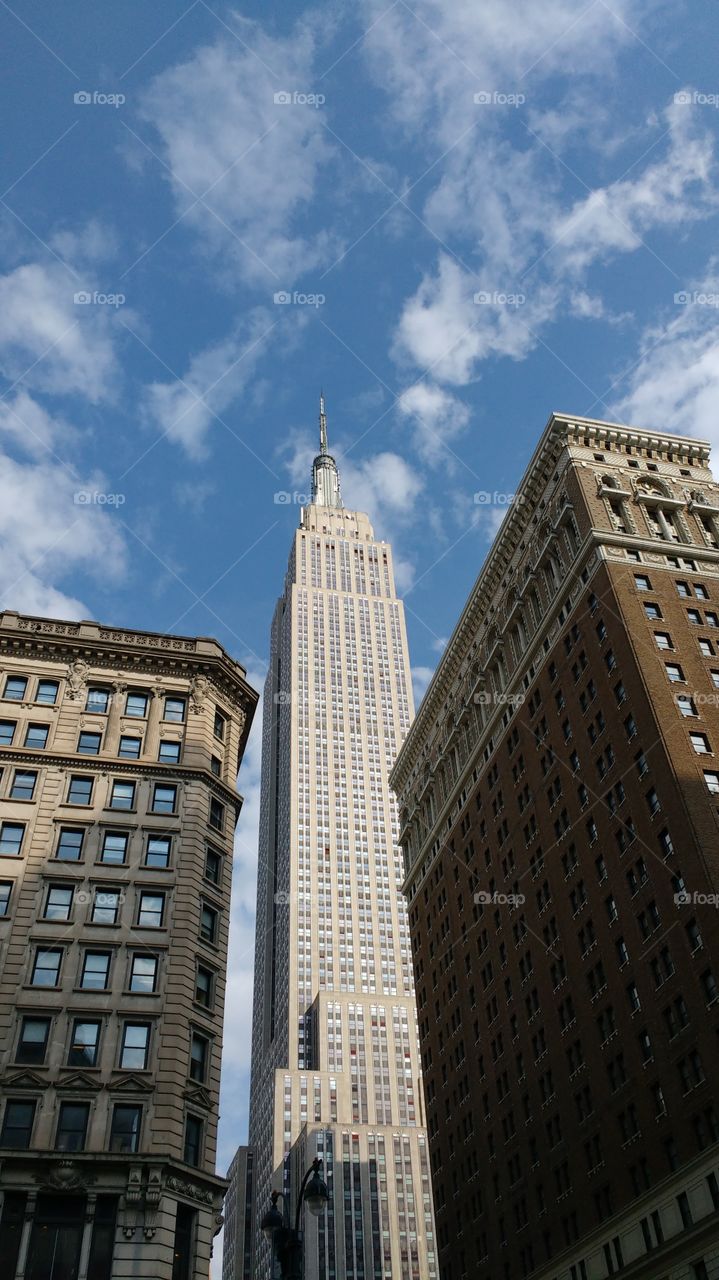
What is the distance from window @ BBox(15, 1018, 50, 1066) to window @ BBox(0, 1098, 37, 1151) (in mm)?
1544

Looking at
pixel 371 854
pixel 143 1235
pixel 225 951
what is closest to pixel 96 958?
pixel 225 951

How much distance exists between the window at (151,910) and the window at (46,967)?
3753 millimetres

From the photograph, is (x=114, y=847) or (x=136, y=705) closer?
(x=114, y=847)

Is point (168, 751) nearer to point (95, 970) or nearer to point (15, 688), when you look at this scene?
point (15, 688)

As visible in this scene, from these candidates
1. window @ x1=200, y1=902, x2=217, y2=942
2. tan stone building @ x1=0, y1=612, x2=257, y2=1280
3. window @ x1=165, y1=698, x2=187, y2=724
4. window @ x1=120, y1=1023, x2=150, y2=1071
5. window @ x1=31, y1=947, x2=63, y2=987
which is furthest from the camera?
window @ x1=165, y1=698, x2=187, y2=724

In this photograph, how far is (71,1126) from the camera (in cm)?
4022

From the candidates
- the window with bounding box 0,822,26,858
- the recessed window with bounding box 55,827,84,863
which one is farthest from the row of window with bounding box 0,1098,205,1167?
the window with bounding box 0,822,26,858

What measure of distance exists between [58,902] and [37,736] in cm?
946

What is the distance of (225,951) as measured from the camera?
161 ft

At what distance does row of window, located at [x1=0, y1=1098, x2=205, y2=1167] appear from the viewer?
130ft

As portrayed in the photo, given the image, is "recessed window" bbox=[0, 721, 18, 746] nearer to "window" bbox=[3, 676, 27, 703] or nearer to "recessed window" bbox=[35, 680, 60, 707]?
"window" bbox=[3, 676, 27, 703]

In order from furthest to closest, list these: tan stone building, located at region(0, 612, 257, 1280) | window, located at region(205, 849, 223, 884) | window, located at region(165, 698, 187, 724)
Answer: window, located at region(165, 698, 187, 724), window, located at region(205, 849, 223, 884), tan stone building, located at region(0, 612, 257, 1280)

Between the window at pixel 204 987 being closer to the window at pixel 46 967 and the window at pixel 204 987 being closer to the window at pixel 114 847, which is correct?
the window at pixel 46 967

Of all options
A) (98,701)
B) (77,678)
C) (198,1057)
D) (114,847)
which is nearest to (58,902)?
(114,847)
